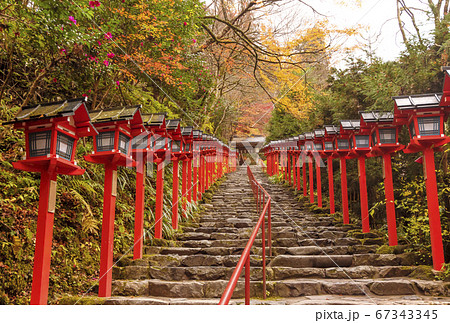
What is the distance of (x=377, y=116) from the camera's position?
7.25m

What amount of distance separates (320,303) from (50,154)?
3.81 m

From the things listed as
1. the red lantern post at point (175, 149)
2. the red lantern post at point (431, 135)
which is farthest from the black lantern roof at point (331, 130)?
the red lantern post at point (175, 149)

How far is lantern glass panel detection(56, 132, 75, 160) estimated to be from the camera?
3.57 meters

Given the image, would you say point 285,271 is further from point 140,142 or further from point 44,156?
point 44,156

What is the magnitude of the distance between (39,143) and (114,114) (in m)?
1.50

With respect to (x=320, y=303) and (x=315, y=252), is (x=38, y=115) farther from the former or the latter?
(x=315, y=252)

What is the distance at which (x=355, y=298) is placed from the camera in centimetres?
477

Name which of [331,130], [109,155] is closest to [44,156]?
[109,155]

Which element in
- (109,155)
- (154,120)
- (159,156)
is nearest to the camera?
(109,155)

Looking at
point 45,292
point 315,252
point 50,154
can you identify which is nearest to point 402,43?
point 315,252

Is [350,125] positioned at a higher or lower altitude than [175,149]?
higher

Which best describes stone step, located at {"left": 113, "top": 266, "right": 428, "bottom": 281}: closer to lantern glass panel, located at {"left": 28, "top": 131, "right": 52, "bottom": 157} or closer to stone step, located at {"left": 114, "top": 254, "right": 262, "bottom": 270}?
stone step, located at {"left": 114, "top": 254, "right": 262, "bottom": 270}

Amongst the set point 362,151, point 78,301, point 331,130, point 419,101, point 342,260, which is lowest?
point 78,301

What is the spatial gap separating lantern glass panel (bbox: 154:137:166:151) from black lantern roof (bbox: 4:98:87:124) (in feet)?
10.8
